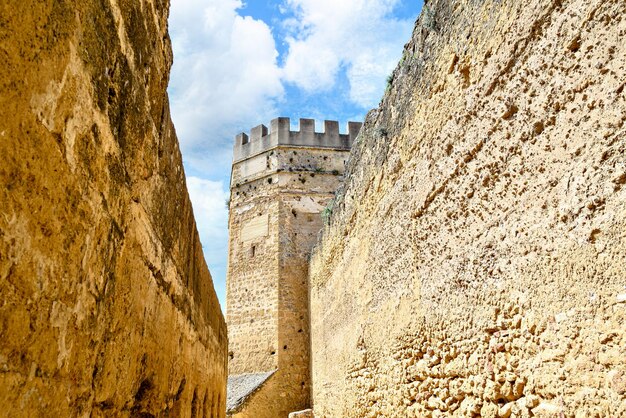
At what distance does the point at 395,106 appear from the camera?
582cm

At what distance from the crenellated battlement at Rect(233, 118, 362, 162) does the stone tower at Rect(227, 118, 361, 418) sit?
0.10 feet

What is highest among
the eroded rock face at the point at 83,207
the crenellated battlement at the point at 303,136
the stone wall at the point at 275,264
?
the crenellated battlement at the point at 303,136

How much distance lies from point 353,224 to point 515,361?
15.7 ft

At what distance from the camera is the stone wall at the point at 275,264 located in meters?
13.0

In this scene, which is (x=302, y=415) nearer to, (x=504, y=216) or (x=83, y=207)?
(x=504, y=216)

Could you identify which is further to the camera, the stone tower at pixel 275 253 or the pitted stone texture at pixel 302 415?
the stone tower at pixel 275 253

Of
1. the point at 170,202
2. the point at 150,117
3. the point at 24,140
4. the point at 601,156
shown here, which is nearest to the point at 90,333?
the point at 24,140

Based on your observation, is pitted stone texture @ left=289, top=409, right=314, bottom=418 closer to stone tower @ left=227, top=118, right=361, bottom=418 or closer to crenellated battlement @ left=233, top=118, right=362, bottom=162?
stone tower @ left=227, top=118, right=361, bottom=418

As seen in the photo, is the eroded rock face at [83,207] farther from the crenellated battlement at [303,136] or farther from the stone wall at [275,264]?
the crenellated battlement at [303,136]

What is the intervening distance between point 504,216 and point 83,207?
2.76m

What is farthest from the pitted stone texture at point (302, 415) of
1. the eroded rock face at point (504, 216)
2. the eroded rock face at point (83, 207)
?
the eroded rock face at point (83, 207)

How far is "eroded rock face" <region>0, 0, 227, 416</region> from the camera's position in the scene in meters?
0.86

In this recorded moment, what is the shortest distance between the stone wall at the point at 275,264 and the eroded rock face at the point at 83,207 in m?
10.8

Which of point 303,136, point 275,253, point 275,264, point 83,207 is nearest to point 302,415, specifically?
point 275,264
